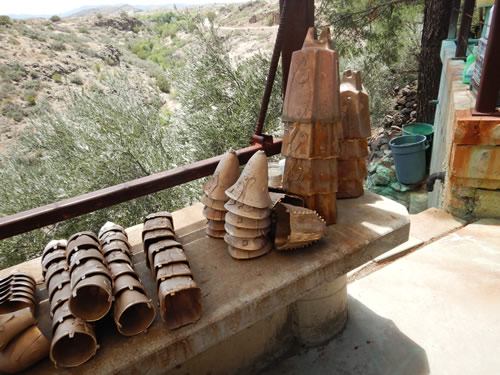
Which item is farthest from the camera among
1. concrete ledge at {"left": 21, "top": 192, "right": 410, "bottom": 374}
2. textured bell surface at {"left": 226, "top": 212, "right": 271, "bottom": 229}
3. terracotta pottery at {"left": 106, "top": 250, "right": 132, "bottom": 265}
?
textured bell surface at {"left": 226, "top": 212, "right": 271, "bottom": 229}

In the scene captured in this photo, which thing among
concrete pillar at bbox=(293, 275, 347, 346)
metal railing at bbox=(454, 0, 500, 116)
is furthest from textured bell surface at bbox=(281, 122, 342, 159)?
metal railing at bbox=(454, 0, 500, 116)

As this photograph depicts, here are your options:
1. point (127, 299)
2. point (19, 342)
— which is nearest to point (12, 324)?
point (19, 342)

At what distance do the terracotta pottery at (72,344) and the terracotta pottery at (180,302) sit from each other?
213 mm

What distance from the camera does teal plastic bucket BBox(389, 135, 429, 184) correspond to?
6.02m

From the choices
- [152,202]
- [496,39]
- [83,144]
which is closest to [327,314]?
[496,39]

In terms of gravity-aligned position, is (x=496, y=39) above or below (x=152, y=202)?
above

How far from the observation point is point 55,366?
0.97 m

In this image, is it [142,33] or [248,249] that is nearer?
[248,249]

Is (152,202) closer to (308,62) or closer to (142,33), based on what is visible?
(308,62)

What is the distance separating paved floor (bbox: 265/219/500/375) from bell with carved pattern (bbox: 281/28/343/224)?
829 millimetres

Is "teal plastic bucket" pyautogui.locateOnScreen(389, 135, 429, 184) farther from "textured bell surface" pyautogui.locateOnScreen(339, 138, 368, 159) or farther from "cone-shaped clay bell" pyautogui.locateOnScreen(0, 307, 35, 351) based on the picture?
"cone-shaped clay bell" pyautogui.locateOnScreen(0, 307, 35, 351)

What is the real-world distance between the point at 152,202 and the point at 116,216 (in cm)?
65

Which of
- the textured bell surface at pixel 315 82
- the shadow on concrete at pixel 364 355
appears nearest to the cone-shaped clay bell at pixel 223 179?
the textured bell surface at pixel 315 82

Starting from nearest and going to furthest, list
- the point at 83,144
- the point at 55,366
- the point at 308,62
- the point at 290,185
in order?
1. the point at 55,366
2. the point at 308,62
3. the point at 290,185
4. the point at 83,144
